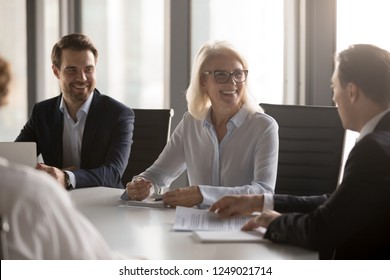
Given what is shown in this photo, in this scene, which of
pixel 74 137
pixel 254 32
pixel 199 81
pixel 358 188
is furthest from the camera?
pixel 254 32

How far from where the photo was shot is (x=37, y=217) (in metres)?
0.95

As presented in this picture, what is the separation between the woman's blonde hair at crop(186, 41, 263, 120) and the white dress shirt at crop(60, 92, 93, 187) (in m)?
0.56

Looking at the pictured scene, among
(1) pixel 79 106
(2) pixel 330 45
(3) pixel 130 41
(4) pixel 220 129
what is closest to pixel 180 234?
(4) pixel 220 129

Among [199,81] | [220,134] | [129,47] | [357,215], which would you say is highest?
[129,47]

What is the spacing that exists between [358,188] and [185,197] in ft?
2.48

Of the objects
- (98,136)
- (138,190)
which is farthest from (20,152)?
(98,136)

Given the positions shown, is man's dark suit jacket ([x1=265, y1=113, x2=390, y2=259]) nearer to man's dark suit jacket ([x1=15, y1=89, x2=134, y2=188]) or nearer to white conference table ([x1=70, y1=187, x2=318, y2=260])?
white conference table ([x1=70, y1=187, x2=318, y2=260])

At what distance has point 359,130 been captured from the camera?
68.2 inches

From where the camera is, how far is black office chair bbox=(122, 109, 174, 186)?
323 centimetres

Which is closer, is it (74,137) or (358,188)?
(358,188)

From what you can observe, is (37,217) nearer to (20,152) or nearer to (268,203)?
(268,203)

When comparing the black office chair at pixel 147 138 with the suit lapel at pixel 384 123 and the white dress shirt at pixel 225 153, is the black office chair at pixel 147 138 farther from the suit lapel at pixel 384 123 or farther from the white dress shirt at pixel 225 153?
the suit lapel at pixel 384 123
